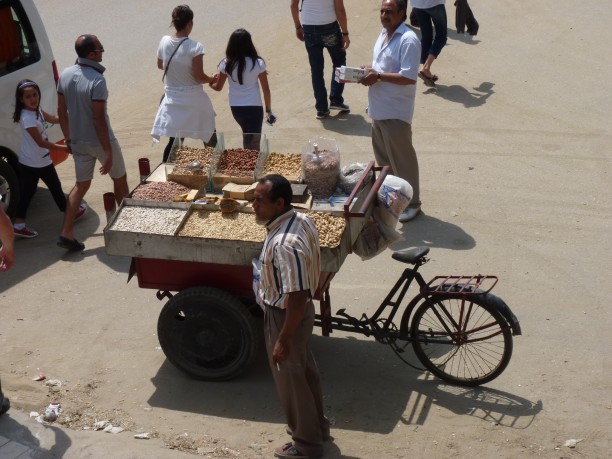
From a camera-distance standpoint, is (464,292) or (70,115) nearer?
(464,292)

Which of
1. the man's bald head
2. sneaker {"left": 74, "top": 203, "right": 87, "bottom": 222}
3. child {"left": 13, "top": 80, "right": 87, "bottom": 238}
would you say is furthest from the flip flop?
the man's bald head

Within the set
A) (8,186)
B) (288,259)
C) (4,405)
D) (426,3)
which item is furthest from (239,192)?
(426,3)

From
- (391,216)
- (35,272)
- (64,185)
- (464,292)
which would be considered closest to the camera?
(464,292)

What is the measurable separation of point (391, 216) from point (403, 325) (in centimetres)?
76

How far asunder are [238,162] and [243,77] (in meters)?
2.35

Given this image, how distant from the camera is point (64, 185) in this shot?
401 inches

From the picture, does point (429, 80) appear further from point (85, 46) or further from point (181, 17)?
point (85, 46)

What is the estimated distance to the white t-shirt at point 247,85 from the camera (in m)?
9.10

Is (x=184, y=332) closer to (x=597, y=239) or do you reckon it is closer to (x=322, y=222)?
(x=322, y=222)

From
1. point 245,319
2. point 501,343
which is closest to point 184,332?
point 245,319

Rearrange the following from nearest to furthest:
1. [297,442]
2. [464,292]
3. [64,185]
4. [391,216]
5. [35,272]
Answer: [297,442] → [464,292] → [391,216] → [35,272] → [64,185]

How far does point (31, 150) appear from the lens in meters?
8.63

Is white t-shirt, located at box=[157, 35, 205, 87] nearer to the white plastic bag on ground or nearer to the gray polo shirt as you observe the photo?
the gray polo shirt

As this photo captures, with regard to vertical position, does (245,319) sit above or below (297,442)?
above
